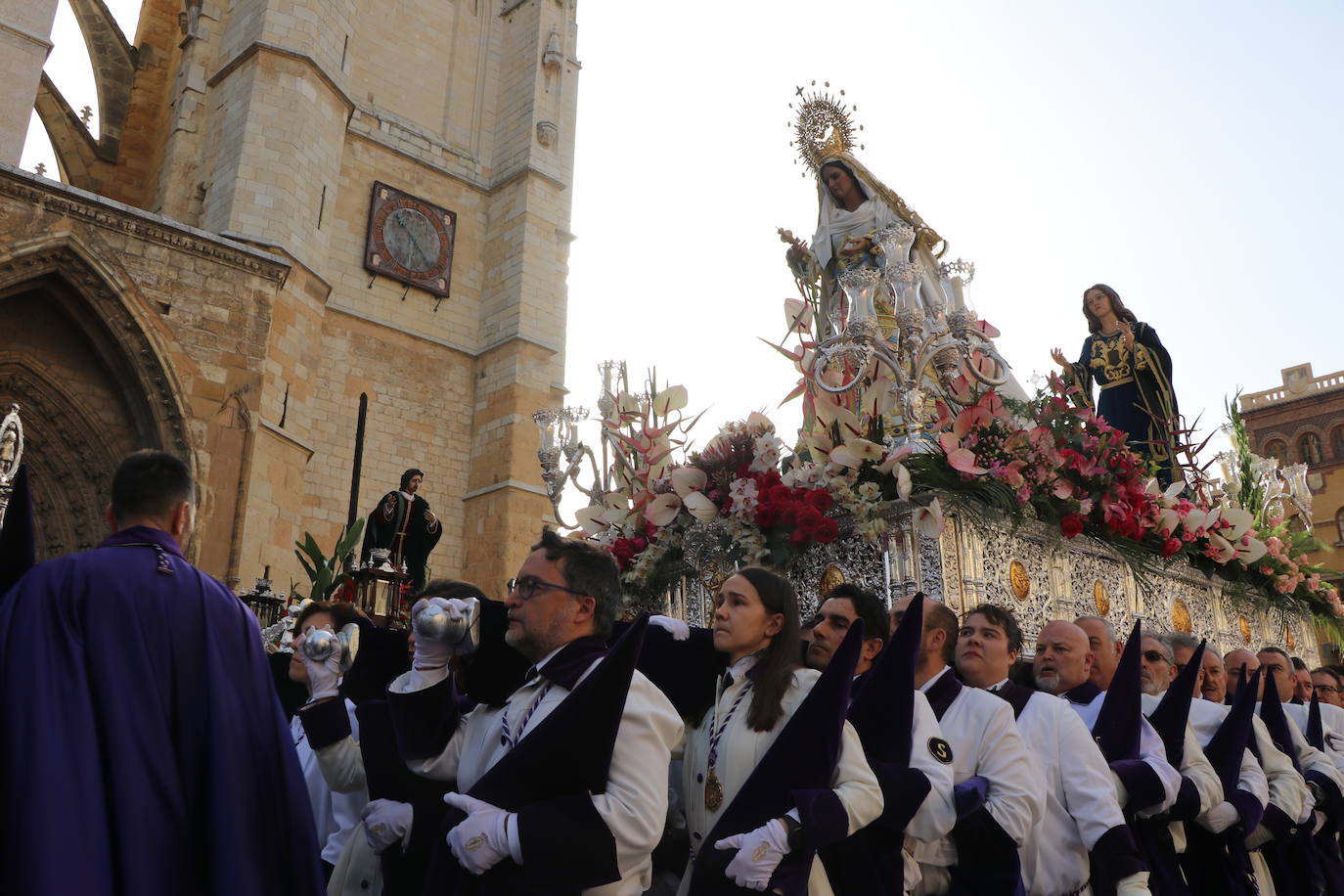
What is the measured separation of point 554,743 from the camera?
2484mm

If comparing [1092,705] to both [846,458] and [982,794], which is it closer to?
[982,794]

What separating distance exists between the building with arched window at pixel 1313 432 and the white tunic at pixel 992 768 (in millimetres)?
35630

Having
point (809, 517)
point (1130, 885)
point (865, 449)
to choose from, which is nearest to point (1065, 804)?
point (1130, 885)

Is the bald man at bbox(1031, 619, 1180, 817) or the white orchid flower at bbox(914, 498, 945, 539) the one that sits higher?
the white orchid flower at bbox(914, 498, 945, 539)

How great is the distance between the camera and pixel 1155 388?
27.5 ft

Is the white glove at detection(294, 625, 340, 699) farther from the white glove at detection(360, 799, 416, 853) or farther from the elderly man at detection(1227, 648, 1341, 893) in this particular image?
the elderly man at detection(1227, 648, 1341, 893)

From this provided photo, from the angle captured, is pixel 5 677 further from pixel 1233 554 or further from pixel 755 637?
pixel 1233 554

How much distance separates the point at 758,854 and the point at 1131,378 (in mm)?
7026

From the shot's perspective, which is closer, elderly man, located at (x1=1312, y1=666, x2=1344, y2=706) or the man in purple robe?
the man in purple robe

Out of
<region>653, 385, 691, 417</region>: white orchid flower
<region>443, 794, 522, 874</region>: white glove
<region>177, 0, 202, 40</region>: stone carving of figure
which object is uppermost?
<region>177, 0, 202, 40</region>: stone carving of figure

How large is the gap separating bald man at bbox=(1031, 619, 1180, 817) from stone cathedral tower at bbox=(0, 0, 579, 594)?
492 inches

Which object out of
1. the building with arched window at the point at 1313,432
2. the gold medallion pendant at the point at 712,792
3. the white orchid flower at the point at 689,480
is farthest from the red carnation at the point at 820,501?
the building with arched window at the point at 1313,432

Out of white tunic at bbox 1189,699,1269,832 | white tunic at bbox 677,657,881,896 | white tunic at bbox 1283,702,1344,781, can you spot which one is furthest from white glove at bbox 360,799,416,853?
white tunic at bbox 1283,702,1344,781

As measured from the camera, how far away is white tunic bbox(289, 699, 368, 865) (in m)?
3.73
